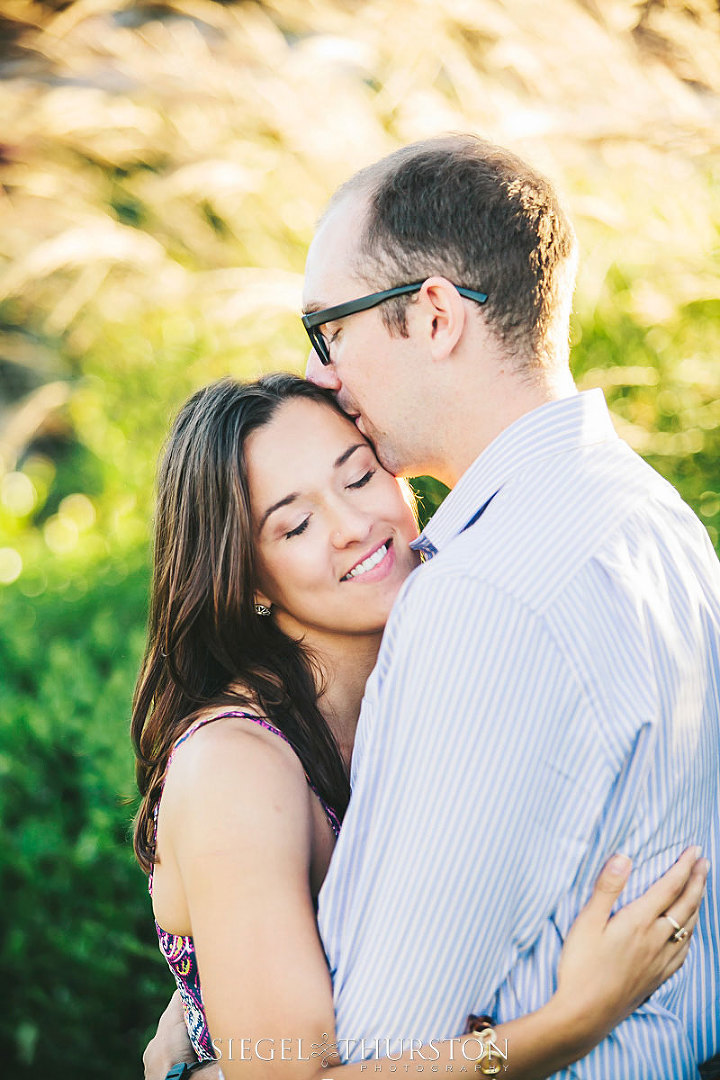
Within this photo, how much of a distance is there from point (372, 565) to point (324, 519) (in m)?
0.14

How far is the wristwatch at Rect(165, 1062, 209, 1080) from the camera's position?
220 centimetres

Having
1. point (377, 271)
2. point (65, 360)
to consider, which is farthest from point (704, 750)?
point (65, 360)

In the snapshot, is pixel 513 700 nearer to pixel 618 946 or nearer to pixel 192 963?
pixel 618 946

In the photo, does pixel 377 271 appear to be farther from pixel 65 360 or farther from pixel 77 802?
pixel 65 360

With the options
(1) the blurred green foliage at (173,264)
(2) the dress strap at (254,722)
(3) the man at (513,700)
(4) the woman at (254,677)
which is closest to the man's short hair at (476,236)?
(3) the man at (513,700)

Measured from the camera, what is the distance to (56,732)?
11.2 ft

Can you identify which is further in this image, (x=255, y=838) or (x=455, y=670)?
(x=255, y=838)

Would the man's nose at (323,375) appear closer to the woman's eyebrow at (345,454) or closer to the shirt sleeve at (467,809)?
the woman's eyebrow at (345,454)

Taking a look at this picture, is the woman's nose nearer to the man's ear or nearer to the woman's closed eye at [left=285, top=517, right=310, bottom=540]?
the woman's closed eye at [left=285, top=517, right=310, bottom=540]

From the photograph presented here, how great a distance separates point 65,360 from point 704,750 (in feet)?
19.2

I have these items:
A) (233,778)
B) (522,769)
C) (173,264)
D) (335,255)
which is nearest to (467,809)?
(522,769)

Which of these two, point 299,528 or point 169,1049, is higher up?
point 299,528

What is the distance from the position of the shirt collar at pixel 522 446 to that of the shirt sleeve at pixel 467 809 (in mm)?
302

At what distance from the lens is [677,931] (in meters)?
1.58
